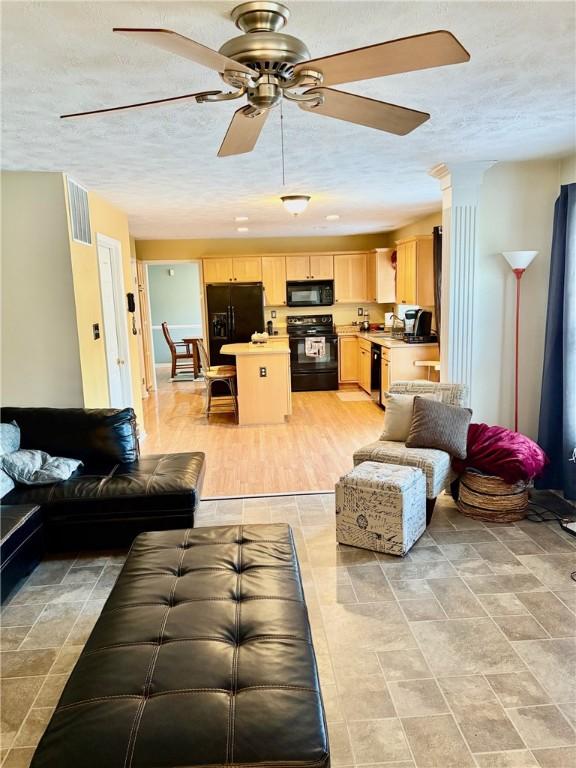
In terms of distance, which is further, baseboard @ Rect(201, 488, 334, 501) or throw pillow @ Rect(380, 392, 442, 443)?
baseboard @ Rect(201, 488, 334, 501)

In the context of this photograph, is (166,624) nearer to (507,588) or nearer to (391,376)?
(507,588)

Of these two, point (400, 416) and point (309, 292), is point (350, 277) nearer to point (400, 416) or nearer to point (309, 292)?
point (309, 292)

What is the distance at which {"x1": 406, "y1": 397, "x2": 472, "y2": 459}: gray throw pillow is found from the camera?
11.5 feet

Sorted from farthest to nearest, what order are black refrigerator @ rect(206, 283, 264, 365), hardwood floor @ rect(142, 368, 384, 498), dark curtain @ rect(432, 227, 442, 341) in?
black refrigerator @ rect(206, 283, 264, 365) < dark curtain @ rect(432, 227, 442, 341) < hardwood floor @ rect(142, 368, 384, 498)

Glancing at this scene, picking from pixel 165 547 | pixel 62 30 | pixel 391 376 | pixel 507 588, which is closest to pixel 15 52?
pixel 62 30

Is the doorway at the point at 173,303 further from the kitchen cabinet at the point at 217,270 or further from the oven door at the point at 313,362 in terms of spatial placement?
the oven door at the point at 313,362

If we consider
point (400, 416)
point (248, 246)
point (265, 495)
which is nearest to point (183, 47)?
point (400, 416)

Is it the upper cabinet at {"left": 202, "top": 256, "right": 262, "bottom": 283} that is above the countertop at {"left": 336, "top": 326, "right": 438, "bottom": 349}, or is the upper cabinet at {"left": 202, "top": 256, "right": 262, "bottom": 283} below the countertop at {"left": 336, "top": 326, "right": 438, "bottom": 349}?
above

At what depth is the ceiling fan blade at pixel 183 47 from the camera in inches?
47.3

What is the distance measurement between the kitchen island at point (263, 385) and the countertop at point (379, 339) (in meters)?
1.29

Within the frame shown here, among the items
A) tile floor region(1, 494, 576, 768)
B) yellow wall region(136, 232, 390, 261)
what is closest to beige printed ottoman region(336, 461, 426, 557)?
tile floor region(1, 494, 576, 768)

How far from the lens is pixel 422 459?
11.0 feet

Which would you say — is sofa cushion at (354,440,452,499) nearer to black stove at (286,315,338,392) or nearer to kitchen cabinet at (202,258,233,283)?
black stove at (286,315,338,392)

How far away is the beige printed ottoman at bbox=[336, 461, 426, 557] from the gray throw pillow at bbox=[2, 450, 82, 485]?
66.4 inches
